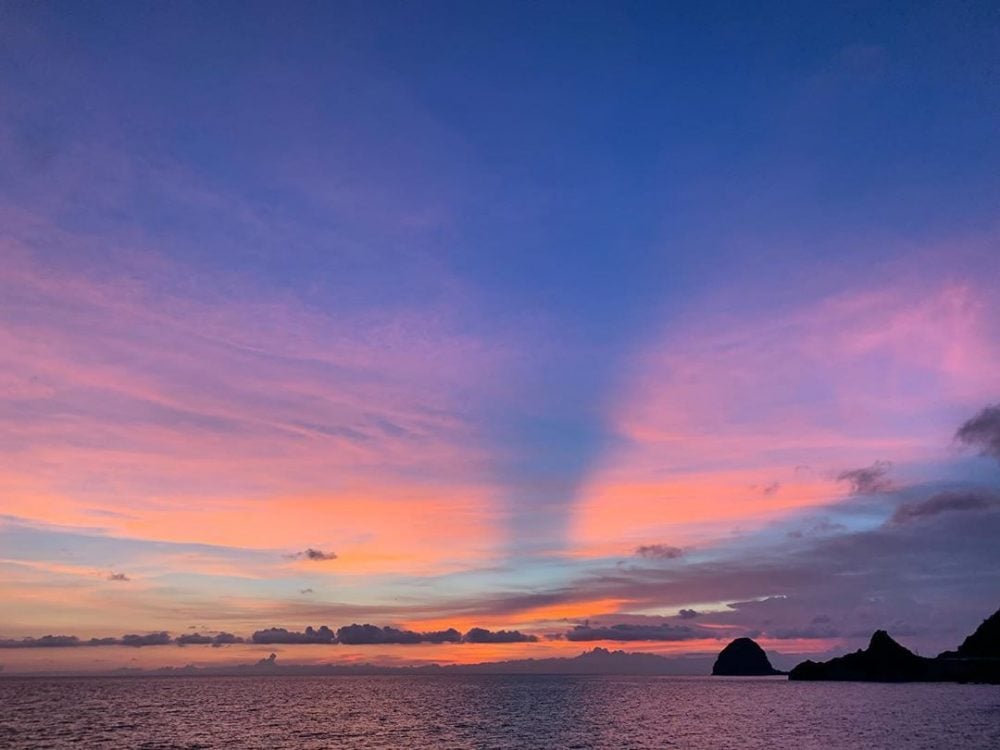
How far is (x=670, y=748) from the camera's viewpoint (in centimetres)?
10812

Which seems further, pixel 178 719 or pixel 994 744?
pixel 178 719

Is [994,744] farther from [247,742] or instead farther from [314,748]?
[247,742]

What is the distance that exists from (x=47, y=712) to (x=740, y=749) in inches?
5979

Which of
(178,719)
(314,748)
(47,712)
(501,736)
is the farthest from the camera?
(47,712)

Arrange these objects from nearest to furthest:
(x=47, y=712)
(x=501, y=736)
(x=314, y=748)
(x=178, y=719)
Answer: (x=314, y=748), (x=501, y=736), (x=178, y=719), (x=47, y=712)

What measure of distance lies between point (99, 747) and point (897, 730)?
127406 mm

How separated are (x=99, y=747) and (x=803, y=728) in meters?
117

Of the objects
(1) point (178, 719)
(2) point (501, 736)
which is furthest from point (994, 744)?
(1) point (178, 719)

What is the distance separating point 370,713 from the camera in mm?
174750

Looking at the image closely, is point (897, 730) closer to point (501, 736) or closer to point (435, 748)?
point (501, 736)

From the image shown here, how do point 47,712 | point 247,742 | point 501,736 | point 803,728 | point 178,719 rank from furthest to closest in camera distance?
point 47,712
point 178,719
point 803,728
point 501,736
point 247,742

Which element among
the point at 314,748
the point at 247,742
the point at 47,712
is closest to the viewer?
the point at 314,748

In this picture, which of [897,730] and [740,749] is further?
[897,730]

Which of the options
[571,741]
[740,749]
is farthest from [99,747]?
[740,749]
